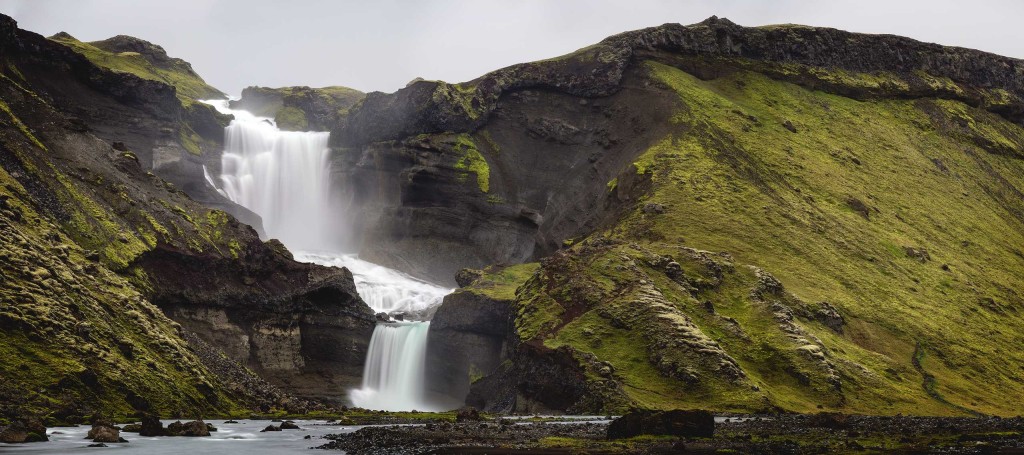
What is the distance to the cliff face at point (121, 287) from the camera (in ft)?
177

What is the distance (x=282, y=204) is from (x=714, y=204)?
8690 cm

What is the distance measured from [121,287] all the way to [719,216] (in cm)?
6932

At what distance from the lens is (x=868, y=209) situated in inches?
4978

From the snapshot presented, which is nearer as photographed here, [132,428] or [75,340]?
[132,428]

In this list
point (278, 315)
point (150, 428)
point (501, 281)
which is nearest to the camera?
point (150, 428)

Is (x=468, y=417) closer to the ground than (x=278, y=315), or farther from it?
closer to the ground

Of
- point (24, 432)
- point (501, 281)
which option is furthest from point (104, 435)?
point (501, 281)

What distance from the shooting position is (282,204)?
170 meters

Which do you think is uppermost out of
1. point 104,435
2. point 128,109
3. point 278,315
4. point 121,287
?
point 128,109

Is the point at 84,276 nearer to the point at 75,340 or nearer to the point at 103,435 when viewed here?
the point at 75,340

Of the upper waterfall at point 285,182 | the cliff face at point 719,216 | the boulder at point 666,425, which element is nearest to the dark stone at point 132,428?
the boulder at point 666,425

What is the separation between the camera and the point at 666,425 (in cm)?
5081

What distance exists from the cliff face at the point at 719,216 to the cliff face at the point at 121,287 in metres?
17.4

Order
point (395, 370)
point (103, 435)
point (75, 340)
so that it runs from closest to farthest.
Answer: point (103, 435) < point (75, 340) < point (395, 370)
